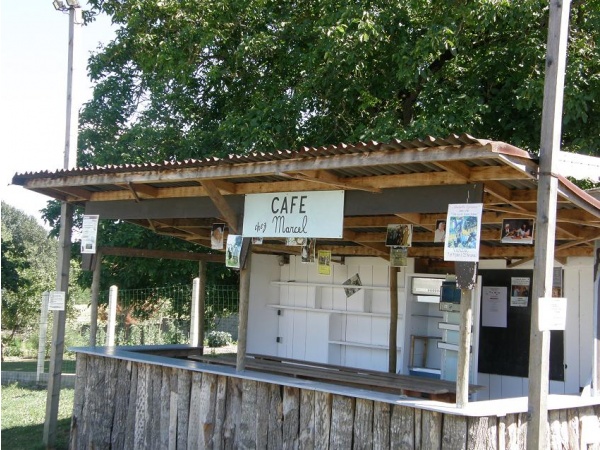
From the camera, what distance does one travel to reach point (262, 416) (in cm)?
705

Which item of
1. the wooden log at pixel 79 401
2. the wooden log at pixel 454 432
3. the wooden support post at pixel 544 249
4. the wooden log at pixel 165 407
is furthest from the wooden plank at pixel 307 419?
the wooden log at pixel 79 401

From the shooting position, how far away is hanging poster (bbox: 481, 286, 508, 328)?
9492mm

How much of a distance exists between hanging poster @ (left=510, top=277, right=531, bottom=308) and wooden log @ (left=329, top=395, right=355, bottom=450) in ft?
12.4

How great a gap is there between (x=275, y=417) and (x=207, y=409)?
3.06ft

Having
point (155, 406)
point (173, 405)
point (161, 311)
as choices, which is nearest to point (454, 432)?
point (173, 405)

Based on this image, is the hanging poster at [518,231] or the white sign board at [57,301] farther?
the white sign board at [57,301]

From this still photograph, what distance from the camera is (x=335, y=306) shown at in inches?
456

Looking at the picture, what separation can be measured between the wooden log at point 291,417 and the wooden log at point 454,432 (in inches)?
61.3

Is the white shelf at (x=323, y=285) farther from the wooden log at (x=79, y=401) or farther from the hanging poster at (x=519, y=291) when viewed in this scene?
the wooden log at (x=79, y=401)

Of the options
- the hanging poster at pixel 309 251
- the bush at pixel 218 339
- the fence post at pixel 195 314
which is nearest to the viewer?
the hanging poster at pixel 309 251

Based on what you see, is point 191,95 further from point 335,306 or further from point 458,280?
point 458,280

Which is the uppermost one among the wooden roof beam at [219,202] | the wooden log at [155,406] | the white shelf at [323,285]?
the wooden roof beam at [219,202]

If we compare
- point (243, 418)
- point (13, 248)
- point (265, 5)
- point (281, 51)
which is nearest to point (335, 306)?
point (243, 418)

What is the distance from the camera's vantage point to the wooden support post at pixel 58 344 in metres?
9.18
